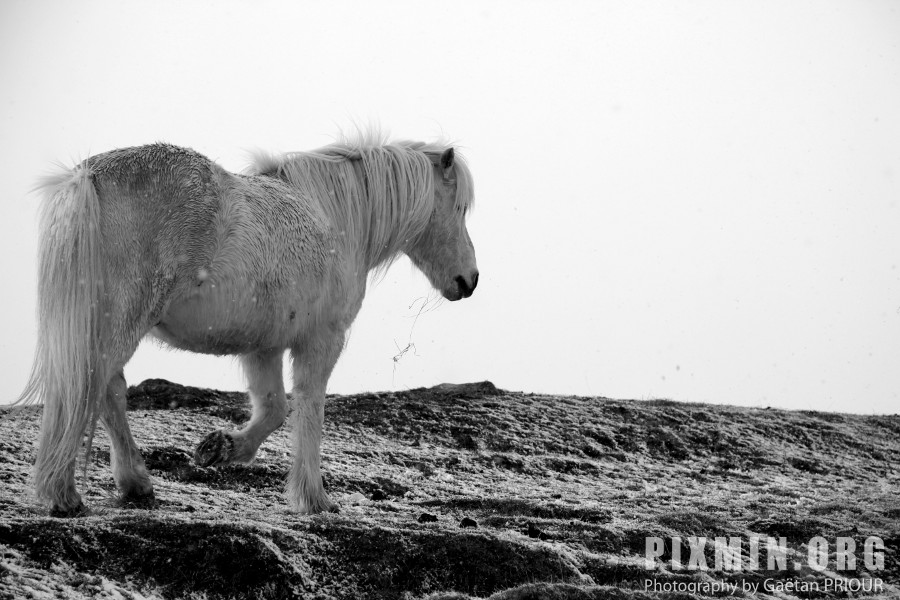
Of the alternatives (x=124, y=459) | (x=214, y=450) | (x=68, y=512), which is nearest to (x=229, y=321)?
(x=214, y=450)

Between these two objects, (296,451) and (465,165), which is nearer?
(296,451)

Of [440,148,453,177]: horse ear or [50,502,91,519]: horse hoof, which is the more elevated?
[440,148,453,177]: horse ear

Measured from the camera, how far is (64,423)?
4.64 meters

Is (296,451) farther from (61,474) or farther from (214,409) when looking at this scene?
(214,409)

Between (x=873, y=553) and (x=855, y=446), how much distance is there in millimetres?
5608

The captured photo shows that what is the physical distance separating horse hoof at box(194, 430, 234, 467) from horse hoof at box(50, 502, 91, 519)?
2.52 ft

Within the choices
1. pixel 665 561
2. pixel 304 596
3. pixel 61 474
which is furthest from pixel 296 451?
pixel 665 561

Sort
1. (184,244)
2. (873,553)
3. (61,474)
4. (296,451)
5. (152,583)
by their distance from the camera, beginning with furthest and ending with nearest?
(296,451) < (873,553) < (184,244) < (61,474) < (152,583)

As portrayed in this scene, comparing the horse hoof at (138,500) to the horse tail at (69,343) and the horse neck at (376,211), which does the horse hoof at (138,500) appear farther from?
the horse neck at (376,211)

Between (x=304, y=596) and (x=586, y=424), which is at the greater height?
(x=586, y=424)

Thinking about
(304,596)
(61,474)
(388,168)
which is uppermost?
(388,168)

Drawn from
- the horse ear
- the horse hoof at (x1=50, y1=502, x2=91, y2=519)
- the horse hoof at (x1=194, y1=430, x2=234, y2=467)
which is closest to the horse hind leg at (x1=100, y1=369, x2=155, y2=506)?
the horse hoof at (x1=194, y1=430, x2=234, y2=467)

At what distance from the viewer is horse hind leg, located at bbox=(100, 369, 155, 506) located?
509 cm

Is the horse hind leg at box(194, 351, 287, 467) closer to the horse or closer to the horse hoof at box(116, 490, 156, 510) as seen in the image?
the horse
